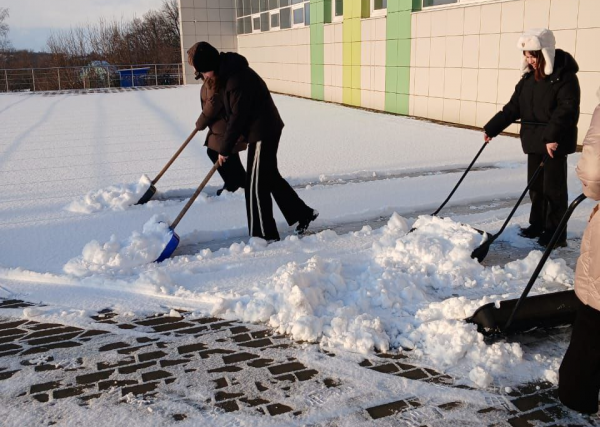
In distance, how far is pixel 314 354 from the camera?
2895 mm

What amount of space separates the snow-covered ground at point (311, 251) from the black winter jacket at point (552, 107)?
0.78m

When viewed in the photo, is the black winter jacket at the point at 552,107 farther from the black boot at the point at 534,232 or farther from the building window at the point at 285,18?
the building window at the point at 285,18

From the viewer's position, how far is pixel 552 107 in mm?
3988

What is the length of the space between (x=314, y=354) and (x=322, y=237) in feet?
5.78

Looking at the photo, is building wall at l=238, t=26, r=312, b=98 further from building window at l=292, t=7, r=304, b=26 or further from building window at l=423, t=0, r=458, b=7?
building window at l=423, t=0, r=458, b=7

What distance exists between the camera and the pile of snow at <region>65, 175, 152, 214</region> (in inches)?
216

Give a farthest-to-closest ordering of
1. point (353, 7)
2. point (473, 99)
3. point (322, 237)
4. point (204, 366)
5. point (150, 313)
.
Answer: point (353, 7)
point (473, 99)
point (322, 237)
point (150, 313)
point (204, 366)

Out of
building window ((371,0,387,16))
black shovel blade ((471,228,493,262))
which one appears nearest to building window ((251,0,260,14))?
building window ((371,0,387,16))

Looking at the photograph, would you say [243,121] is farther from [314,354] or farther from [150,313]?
[314,354]

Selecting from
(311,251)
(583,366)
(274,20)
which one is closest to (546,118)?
(311,251)

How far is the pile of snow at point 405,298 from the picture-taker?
9.23 feet

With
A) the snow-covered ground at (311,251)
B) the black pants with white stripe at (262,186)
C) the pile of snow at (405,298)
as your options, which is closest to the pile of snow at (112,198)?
the snow-covered ground at (311,251)

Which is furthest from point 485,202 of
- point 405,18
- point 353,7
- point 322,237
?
point 353,7

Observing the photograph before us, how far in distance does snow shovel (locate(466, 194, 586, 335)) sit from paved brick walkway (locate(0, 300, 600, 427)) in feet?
0.41
